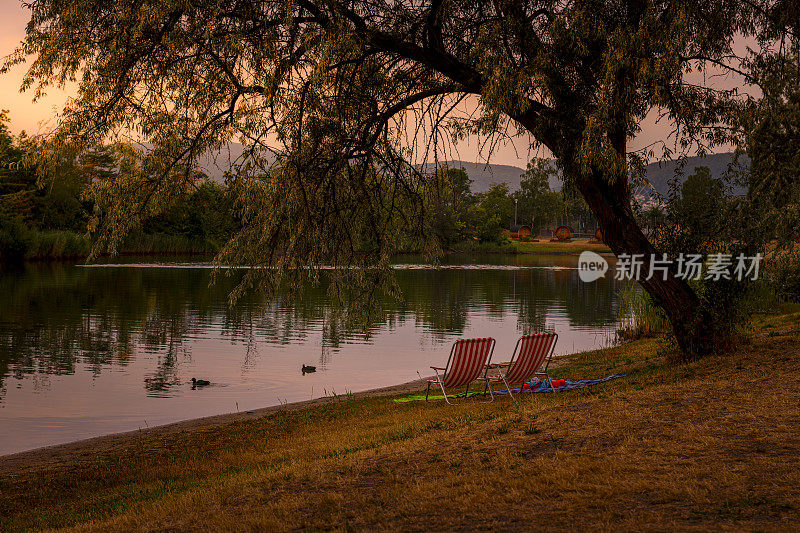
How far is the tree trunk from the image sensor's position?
1084 cm

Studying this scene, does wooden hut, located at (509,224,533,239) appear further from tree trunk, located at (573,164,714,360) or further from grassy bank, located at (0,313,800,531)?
grassy bank, located at (0,313,800,531)

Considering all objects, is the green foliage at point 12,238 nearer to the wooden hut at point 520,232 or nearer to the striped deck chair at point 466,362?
the striped deck chair at point 466,362

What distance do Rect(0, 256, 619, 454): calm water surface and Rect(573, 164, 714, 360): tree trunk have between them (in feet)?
16.4

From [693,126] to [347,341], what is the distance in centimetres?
1238

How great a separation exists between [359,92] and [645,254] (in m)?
4.77

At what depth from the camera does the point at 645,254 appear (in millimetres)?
10938

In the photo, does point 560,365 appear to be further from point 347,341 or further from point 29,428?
point 29,428

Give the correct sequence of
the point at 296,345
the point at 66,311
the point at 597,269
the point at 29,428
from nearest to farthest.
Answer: the point at 29,428 < the point at 296,345 < the point at 66,311 < the point at 597,269

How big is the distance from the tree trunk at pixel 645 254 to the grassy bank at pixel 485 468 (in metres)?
1.01

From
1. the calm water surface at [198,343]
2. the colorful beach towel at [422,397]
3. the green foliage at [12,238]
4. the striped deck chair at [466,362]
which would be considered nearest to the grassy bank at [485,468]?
the striped deck chair at [466,362]

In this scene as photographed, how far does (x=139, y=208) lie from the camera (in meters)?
10.5

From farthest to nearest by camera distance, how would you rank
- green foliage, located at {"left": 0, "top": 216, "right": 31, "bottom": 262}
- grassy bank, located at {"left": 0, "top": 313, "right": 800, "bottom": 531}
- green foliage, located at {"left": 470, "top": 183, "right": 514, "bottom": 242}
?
green foliage, located at {"left": 470, "top": 183, "right": 514, "bottom": 242} < green foliage, located at {"left": 0, "top": 216, "right": 31, "bottom": 262} < grassy bank, located at {"left": 0, "top": 313, "right": 800, "bottom": 531}

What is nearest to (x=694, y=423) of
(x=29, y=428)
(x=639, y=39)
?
(x=639, y=39)

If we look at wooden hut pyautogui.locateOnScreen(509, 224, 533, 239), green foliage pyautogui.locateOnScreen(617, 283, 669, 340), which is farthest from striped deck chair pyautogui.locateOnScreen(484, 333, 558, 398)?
wooden hut pyautogui.locateOnScreen(509, 224, 533, 239)
